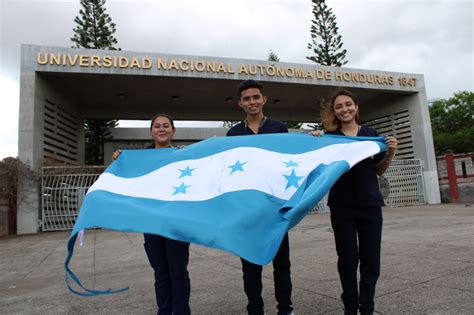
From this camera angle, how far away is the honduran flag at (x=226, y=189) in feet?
7.63

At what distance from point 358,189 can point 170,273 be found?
152 cm

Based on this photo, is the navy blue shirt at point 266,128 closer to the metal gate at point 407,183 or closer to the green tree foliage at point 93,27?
the metal gate at point 407,183

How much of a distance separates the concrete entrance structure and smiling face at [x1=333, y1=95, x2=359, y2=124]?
12759mm

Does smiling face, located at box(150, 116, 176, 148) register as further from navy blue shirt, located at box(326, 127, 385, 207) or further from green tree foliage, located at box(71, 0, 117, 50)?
green tree foliage, located at box(71, 0, 117, 50)

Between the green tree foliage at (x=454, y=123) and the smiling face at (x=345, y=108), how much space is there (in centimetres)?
4746

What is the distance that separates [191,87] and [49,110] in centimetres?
602

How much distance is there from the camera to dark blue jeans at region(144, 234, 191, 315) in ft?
8.95

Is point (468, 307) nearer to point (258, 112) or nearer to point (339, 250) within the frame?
point (339, 250)

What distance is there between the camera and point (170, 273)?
109 inches

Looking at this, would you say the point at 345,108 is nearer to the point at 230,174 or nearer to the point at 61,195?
the point at 230,174

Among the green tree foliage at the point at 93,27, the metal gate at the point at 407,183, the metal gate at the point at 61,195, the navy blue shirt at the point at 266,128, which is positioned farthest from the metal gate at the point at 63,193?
the green tree foliage at the point at 93,27

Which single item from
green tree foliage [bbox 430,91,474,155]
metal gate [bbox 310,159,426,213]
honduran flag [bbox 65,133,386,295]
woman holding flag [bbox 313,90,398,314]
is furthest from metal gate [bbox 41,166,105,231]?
green tree foliage [bbox 430,91,474,155]

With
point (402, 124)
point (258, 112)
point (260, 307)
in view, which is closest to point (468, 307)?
point (260, 307)

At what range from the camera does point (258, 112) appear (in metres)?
3.23
